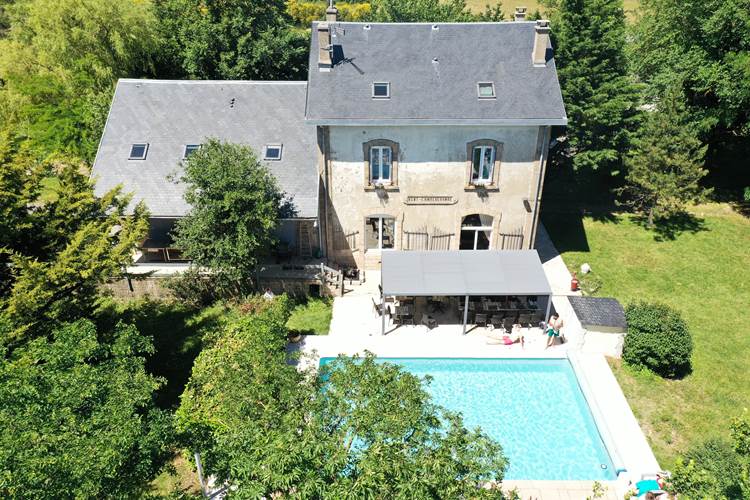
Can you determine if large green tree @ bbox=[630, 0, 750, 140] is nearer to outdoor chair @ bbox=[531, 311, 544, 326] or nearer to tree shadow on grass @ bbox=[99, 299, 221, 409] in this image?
outdoor chair @ bbox=[531, 311, 544, 326]

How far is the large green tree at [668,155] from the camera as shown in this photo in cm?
3031

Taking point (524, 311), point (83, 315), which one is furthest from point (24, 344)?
point (524, 311)

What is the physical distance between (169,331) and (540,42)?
21.4m

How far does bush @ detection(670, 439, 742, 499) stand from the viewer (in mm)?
12672

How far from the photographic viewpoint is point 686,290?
27594 mm

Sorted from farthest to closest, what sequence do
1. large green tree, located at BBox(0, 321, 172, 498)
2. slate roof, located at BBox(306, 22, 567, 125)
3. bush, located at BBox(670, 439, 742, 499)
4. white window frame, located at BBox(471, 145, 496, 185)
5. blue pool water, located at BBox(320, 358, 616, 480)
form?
1. white window frame, located at BBox(471, 145, 496, 185)
2. slate roof, located at BBox(306, 22, 567, 125)
3. blue pool water, located at BBox(320, 358, 616, 480)
4. bush, located at BBox(670, 439, 742, 499)
5. large green tree, located at BBox(0, 321, 172, 498)

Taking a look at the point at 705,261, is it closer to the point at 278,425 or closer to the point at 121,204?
the point at 278,425

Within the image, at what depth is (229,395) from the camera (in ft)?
51.2

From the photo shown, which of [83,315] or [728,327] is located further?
[728,327]

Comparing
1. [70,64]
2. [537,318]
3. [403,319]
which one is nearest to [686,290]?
[537,318]

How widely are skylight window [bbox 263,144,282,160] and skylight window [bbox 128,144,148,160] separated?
5.88m

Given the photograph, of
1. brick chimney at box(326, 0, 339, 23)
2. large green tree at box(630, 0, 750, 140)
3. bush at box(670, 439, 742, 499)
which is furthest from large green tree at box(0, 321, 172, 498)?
large green tree at box(630, 0, 750, 140)

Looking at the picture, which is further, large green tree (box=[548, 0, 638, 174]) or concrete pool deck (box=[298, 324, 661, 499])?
large green tree (box=[548, 0, 638, 174])

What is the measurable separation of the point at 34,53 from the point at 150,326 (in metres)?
24.7
